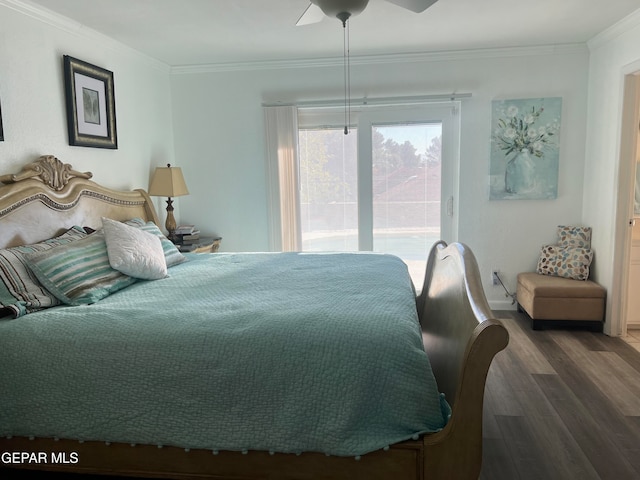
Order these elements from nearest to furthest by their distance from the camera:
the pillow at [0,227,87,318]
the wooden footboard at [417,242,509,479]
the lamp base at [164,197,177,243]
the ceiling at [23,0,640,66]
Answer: the wooden footboard at [417,242,509,479]
the pillow at [0,227,87,318]
the ceiling at [23,0,640,66]
the lamp base at [164,197,177,243]

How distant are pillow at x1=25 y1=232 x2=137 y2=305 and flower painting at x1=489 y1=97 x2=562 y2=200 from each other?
338 centimetres

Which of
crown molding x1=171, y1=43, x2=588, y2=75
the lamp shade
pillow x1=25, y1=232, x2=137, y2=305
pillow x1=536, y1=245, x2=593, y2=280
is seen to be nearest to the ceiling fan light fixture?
pillow x1=25, y1=232, x2=137, y2=305

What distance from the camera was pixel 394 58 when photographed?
14.2ft

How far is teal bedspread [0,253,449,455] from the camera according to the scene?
5.34ft

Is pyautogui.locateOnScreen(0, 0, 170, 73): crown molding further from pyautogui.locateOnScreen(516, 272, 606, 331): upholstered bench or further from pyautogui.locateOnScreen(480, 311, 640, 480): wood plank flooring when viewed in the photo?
pyautogui.locateOnScreen(516, 272, 606, 331): upholstered bench

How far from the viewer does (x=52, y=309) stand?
2172mm

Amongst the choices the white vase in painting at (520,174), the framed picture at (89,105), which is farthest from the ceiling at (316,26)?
the white vase in painting at (520,174)

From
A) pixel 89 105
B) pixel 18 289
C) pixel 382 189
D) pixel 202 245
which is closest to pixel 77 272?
pixel 18 289

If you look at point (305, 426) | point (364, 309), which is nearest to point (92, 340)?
point (305, 426)

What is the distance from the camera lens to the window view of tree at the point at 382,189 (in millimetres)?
4477

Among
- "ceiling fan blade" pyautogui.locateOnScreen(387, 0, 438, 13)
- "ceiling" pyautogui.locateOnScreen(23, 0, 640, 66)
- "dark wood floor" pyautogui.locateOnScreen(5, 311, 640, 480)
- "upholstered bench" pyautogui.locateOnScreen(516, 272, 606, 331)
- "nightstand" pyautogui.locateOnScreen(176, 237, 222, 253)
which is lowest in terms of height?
"dark wood floor" pyautogui.locateOnScreen(5, 311, 640, 480)

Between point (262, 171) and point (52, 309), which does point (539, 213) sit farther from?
point (52, 309)

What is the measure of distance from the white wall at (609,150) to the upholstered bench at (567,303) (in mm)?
84

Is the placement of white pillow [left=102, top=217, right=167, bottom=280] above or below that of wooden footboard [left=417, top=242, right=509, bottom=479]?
above
